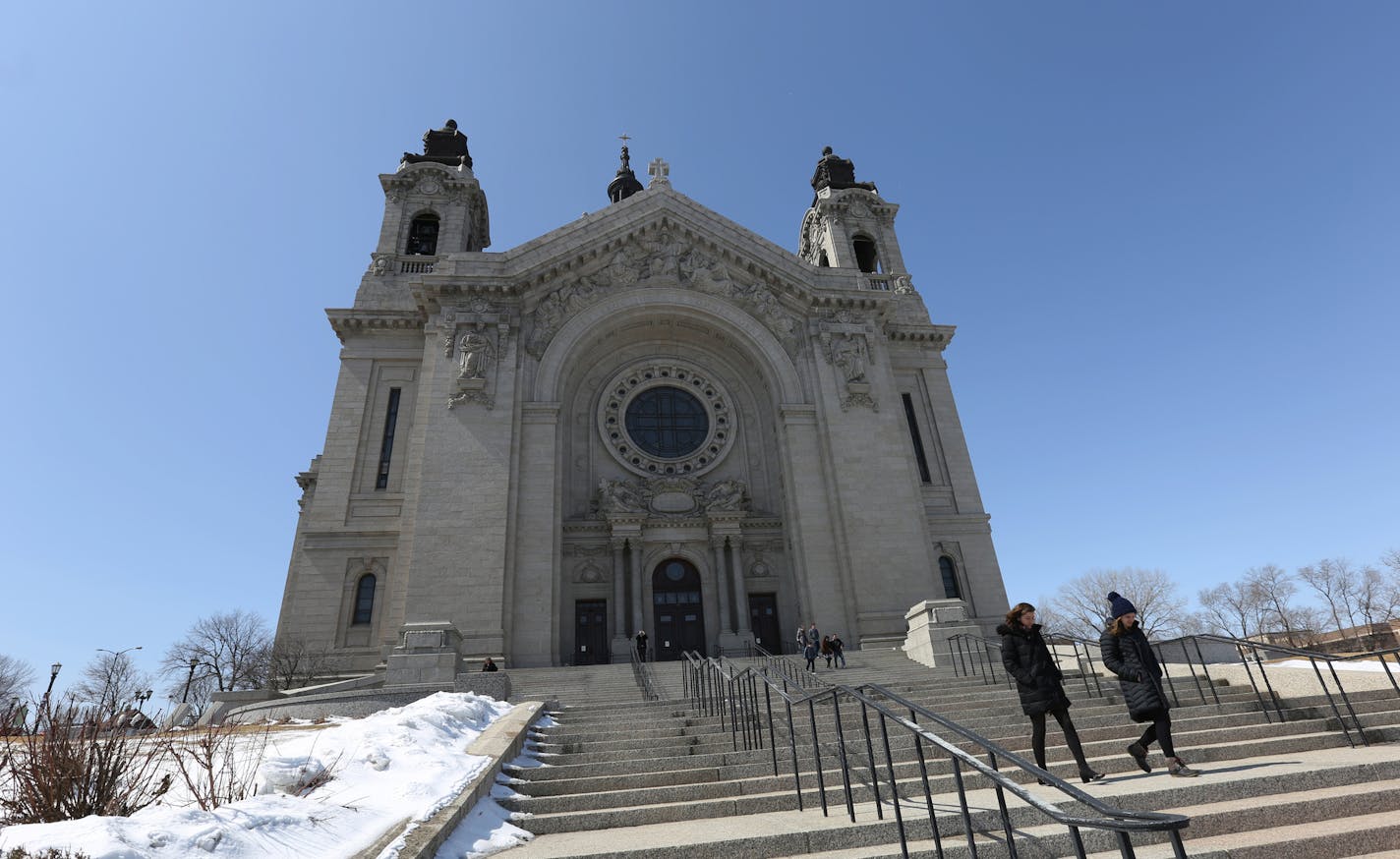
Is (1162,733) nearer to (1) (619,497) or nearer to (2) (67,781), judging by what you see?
(2) (67,781)

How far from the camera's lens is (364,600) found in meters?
22.2

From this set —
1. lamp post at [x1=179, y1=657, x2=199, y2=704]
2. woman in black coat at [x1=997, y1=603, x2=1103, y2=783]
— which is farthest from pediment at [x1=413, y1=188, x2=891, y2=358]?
lamp post at [x1=179, y1=657, x2=199, y2=704]

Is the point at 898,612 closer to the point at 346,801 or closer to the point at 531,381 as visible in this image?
the point at 531,381

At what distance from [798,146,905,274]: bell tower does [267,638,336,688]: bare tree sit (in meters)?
26.1

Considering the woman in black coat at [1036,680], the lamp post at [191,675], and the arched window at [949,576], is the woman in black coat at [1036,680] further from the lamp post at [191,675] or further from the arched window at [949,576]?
the lamp post at [191,675]

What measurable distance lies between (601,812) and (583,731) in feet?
12.1

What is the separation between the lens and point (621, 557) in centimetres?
2303

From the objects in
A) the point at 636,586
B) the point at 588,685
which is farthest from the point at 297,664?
the point at 588,685

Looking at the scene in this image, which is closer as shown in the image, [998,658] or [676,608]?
[998,658]

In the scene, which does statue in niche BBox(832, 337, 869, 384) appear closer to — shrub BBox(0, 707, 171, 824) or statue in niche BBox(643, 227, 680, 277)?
statue in niche BBox(643, 227, 680, 277)

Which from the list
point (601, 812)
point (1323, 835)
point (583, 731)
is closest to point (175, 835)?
point (601, 812)

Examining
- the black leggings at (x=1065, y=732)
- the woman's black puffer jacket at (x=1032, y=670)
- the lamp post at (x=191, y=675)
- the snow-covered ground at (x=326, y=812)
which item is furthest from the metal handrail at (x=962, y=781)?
the lamp post at (x=191, y=675)

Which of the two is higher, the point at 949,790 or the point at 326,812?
the point at 326,812

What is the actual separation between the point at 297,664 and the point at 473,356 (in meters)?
10.7
